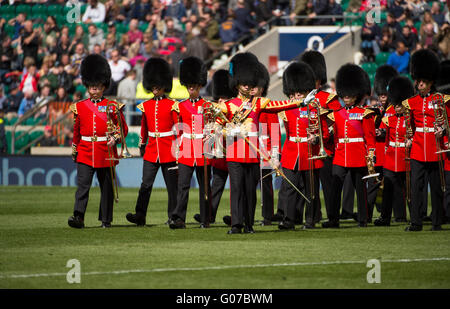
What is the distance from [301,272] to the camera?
25.2ft

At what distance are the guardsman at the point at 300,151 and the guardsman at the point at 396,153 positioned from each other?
117cm

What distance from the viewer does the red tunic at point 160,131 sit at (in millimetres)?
11539

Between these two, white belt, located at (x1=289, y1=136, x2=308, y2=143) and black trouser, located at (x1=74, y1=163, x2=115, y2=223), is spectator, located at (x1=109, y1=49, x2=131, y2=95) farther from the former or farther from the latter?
white belt, located at (x1=289, y1=136, x2=308, y2=143)

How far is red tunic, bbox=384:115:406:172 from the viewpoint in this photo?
12.0m

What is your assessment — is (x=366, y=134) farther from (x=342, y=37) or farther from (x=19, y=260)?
(x=342, y=37)

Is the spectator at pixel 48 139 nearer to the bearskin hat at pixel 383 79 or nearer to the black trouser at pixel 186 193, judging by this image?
the bearskin hat at pixel 383 79

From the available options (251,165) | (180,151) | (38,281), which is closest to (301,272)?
(38,281)

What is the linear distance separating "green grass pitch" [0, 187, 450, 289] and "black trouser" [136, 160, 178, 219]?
0.29m

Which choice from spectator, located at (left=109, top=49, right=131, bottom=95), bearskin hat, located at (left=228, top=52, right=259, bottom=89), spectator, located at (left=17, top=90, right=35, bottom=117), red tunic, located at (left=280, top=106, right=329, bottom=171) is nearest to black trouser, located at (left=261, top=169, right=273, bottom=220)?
red tunic, located at (left=280, top=106, right=329, bottom=171)

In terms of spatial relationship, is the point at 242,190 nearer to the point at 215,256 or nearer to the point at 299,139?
the point at 299,139

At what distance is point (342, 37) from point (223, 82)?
9146mm

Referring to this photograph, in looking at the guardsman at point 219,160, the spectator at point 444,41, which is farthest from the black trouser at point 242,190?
the spectator at point 444,41

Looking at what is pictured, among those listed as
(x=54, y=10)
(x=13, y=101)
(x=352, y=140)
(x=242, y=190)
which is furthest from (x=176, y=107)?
(x=54, y=10)

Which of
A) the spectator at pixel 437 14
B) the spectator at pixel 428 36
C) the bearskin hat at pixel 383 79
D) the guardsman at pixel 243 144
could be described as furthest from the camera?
the spectator at pixel 437 14
